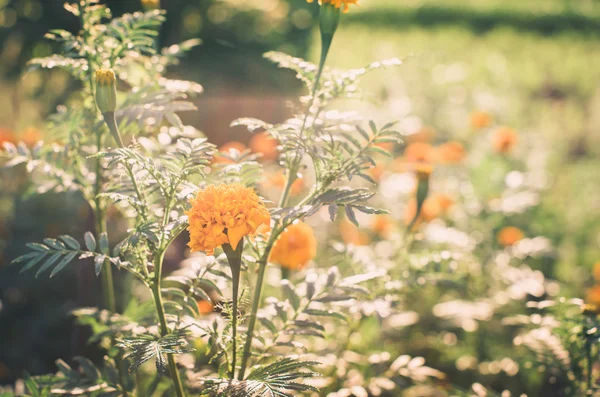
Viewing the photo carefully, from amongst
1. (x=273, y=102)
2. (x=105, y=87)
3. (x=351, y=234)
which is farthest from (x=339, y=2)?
(x=273, y=102)

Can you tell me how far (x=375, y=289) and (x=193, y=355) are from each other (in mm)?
684

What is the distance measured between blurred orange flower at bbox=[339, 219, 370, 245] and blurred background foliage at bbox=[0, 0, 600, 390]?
1.89 ft

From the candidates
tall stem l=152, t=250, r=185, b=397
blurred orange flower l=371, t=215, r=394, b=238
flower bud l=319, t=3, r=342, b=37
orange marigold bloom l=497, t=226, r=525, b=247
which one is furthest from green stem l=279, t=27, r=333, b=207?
orange marigold bloom l=497, t=226, r=525, b=247

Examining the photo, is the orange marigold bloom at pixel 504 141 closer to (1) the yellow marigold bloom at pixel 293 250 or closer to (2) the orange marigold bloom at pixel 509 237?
(2) the orange marigold bloom at pixel 509 237

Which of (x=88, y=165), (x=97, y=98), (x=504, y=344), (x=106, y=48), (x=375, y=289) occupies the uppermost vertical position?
(x=106, y=48)

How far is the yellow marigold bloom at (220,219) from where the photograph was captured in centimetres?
103

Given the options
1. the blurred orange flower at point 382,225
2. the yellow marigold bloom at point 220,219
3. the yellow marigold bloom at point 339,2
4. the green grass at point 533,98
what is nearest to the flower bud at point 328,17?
the yellow marigold bloom at point 339,2

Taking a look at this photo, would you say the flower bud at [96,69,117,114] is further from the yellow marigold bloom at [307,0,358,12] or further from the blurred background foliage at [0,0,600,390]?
the blurred background foliage at [0,0,600,390]

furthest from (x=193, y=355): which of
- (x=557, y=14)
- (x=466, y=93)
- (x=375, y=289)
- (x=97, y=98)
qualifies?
(x=557, y=14)

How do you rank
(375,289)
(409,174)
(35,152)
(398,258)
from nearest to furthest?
(35,152) < (375,289) < (398,258) < (409,174)

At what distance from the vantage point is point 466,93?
4.67 m

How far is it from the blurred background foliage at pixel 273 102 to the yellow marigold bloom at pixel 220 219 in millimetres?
479

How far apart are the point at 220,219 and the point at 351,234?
179 cm

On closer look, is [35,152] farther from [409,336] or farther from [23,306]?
[409,336]
